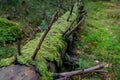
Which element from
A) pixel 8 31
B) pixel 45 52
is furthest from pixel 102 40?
pixel 45 52

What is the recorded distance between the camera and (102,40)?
775 cm

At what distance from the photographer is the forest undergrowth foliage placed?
608 cm

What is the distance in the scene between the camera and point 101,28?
9.11 meters

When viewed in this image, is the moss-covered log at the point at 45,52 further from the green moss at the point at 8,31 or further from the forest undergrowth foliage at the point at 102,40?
the green moss at the point at 8,31

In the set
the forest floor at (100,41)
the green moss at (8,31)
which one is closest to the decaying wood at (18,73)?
the forest floor at (100,41)

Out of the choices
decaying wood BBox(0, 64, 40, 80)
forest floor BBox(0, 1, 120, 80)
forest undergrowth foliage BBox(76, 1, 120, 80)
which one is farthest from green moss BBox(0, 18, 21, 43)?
decaying wood BBox(0, 64, 40, 80)

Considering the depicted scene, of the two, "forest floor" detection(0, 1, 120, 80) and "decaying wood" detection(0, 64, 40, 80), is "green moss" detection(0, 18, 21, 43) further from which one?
"decaying wood" detection(0, 64, 40, 80)

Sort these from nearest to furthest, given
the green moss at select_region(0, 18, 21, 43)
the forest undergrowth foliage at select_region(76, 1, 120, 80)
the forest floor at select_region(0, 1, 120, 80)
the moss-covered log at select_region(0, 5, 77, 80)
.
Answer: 1. the moss-covered log at select_region(0, 5, 77, 80)
2. the forest floor at select_region(0, 1, 120, 80)
3. the forest undergrowth foliage at select_region(76, 1, 120, 80)
4. the green moss at select_region(0, 18, 21, 43)

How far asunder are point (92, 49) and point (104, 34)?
1.64 metres

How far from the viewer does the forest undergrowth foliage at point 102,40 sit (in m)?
6.08

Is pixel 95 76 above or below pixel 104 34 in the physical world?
below

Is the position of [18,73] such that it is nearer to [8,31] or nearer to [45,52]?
[45,52]

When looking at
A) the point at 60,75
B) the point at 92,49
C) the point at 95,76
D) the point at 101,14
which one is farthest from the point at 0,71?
the point at 101,14

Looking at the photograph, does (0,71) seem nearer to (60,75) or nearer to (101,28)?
(60,75)
